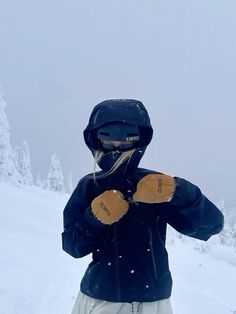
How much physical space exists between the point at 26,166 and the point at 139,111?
1664 inches

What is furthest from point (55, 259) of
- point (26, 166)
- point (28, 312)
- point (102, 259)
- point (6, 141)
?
point (26, 166)

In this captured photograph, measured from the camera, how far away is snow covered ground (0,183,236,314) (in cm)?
664

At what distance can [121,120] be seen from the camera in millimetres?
3182

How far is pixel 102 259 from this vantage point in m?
3.19

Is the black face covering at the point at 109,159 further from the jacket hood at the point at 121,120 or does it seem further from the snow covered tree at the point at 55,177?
the snow covered tree at the point at 55,177

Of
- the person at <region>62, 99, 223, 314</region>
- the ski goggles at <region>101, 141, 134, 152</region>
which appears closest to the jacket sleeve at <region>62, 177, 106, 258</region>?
the person at <region>62, 99, 223, 314</region>

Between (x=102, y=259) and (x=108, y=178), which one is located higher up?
(x=108, y=178)

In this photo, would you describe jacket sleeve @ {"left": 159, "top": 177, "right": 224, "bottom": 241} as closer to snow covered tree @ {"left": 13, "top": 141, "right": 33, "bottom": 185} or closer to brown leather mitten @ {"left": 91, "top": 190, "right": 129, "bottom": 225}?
brown leather mitten @ {"left": 91, "top": 190, "right": 129, "bottom": 225}

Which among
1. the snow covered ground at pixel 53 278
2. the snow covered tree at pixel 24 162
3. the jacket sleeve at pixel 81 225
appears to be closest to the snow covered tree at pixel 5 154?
the snow covered tree at pixel 24 162

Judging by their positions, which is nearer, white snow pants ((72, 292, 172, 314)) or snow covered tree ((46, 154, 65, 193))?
white snow pants ((72, 292, 172, 314))

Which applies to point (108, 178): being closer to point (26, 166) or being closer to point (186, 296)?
point (186, 296)

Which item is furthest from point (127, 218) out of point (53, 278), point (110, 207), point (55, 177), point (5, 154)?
point (55, 177)

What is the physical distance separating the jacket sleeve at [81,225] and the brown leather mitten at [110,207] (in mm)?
58

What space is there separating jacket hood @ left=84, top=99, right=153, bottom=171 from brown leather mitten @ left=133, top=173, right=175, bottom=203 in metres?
0.24
